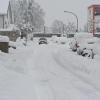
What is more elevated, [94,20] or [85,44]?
[94,20]

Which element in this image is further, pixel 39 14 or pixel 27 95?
pixel 39 14

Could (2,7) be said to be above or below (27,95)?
above

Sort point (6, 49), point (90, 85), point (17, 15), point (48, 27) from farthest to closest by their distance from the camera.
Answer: point (48, 27) → point (17, 15) → point (6, 49) → point (90, 85)

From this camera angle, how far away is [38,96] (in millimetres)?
10320

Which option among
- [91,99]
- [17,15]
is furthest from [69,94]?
[17,15]

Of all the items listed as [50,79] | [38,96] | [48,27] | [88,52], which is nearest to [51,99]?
[38,96]

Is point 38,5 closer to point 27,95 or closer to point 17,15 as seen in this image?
point 17,15

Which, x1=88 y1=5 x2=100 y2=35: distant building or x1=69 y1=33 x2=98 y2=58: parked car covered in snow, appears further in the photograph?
x1=88 y1=5 x2=100 y2=35: distant building

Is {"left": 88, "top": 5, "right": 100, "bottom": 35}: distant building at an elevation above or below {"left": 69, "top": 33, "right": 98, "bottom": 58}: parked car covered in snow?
above

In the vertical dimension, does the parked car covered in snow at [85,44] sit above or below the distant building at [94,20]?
below

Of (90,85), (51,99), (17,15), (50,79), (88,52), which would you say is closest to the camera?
(51,99)

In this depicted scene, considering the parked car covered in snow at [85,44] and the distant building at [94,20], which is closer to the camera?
the parked car covered in snow at [85,44]

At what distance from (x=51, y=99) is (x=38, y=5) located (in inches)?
4413

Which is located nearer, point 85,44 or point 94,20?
point 85,44
